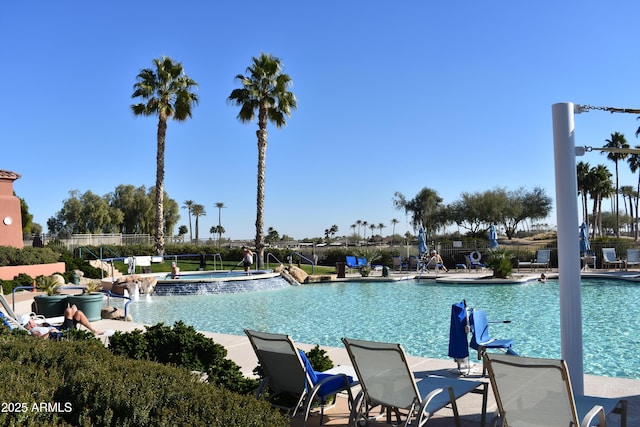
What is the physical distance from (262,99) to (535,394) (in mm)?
25326

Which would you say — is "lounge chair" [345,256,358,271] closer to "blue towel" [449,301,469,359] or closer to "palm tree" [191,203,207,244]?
"blue towel" [449,301,469,359]

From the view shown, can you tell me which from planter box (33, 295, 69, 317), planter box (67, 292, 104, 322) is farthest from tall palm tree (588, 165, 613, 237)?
planter box (33, 295, 69, 317)

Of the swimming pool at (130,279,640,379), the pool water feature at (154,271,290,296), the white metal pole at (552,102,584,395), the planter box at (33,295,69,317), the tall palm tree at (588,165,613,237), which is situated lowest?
the swimming pool at (130,279,640,379)

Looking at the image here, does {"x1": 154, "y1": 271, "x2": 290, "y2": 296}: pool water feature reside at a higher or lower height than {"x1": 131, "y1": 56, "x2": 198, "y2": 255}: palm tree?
lower

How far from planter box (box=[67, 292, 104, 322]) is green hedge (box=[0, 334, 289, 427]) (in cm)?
769

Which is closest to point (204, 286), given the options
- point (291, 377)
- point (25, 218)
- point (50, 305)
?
point (50, 305)

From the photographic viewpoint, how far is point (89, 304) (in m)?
11.4

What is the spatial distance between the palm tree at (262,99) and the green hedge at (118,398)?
76.2ft

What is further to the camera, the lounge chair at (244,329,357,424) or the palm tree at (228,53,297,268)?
the palm tree at (228,53,297,268)

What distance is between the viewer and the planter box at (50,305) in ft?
36.8

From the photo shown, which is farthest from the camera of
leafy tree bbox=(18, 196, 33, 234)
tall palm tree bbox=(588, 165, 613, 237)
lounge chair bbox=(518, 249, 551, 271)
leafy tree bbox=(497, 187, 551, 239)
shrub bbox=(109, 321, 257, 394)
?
leafy tree bbox=(497, 187, 551, 239)

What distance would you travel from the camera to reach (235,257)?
32.6 metres

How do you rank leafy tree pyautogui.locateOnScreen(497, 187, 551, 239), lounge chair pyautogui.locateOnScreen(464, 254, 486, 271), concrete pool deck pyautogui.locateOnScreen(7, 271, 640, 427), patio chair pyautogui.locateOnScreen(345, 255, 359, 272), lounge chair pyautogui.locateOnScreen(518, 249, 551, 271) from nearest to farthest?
concrete pool deck pyautogui.locateOnScreen(7, 271, 640, 427), lounge chair pyautogui.locateOnScreen(518, 249, 551, 271), lounge chair pyautogui.locateOnScreen(464, 254, 486, 271), patio chair pyautogui.locateOnScreen(345, 255, 359, 272), leafy tree pyautogui.locateOnScreen(497, 187, 551, 239)

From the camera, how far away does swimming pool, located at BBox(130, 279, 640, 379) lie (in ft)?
29.5
